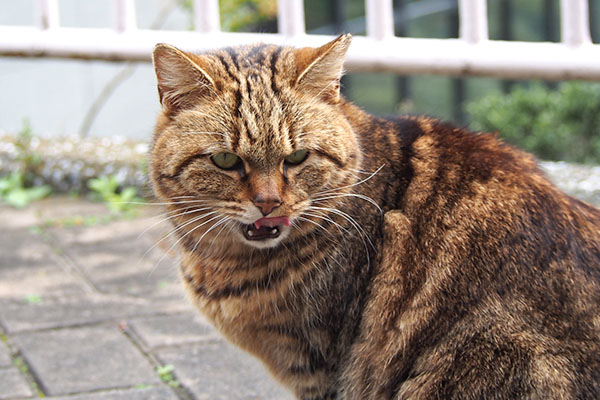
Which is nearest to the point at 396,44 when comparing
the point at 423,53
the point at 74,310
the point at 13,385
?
the point at 423,53

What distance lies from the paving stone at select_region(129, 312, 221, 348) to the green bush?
3.42 metres

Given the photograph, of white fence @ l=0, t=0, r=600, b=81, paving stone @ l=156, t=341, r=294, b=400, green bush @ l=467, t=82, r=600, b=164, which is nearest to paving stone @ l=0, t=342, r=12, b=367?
paving stone @ l=156, t=341, r=294, b=400

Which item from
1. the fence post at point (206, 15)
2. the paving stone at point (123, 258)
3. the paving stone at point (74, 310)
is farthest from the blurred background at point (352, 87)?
the paving stone at point (74, 310)

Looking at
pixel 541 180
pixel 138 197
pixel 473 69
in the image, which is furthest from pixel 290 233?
pixel 138 197

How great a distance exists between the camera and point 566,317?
220 cm

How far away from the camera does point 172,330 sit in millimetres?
3449

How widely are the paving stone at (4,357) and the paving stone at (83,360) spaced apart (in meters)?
0.05

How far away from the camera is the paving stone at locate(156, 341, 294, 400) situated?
9.64ft

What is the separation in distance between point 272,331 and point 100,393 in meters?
0.80

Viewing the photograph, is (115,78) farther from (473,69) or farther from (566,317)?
(566,317)

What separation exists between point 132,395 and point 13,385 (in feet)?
1.46

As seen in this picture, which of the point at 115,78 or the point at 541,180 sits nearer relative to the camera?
the point at 541,180

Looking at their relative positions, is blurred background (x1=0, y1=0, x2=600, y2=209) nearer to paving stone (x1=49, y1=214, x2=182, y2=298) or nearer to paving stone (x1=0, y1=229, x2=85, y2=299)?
paving stone (x1=49, y1=214, x2=182, y2=298)

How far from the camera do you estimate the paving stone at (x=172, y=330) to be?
335 cm
